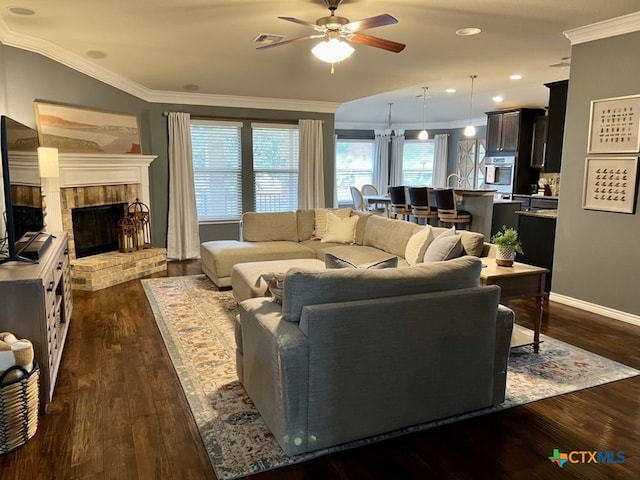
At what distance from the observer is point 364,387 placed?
221 cm

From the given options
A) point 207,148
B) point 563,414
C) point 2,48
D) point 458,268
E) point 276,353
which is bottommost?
point 563,414

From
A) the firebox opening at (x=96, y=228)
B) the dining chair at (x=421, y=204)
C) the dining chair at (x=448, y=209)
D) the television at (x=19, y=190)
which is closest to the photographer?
the television at (x=19, y=190)

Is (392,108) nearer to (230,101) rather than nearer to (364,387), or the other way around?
(230,101)

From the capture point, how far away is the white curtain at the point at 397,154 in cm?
1121

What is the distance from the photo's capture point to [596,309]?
14.4ft

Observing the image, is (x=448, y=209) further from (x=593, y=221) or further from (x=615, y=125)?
(x=615, y=125)

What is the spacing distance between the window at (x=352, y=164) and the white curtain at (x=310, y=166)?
326cm

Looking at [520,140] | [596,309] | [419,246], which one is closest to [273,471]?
[419,246]

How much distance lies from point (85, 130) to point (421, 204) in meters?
4.76

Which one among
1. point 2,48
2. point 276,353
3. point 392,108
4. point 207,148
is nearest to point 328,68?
point 207,148

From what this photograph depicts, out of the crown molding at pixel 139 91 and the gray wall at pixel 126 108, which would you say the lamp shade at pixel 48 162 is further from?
the crown molding at pixel 139 91

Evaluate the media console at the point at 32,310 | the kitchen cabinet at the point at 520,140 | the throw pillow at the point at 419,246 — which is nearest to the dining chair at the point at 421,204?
the kitchen cabinet at the point at 520,140

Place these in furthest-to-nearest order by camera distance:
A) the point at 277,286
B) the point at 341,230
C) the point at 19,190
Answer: the point at 341,230 < the point at 19,190 < the point at 277,286

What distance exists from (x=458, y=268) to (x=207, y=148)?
5.72 metres
